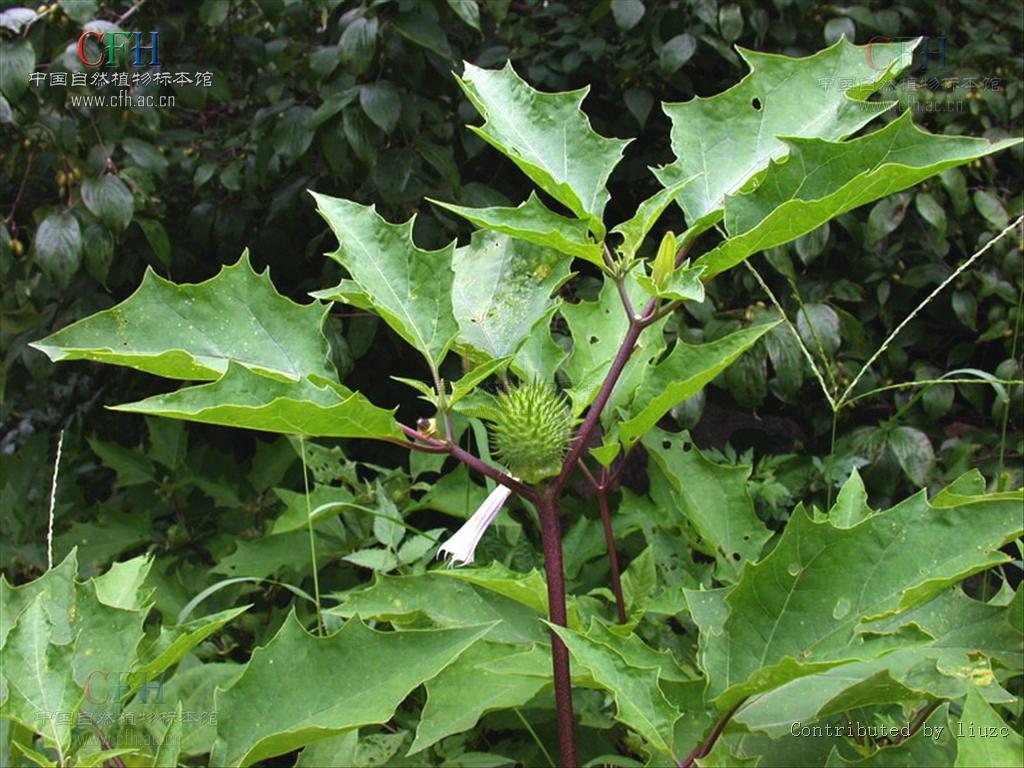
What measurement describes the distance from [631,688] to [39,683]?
0.48 m

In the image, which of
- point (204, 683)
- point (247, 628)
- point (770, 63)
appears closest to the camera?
point (770, 63)

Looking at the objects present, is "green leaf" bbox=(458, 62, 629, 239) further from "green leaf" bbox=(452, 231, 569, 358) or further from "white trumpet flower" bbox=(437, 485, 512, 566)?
"white trumpet flower" bbox=(437, 485, 512, 566)

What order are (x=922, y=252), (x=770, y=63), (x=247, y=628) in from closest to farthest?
1. (x=770, y=63)
2. (x=247, y=628)
3. (x=922, y=252)

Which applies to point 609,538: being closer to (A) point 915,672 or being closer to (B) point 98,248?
(A) point 915,672

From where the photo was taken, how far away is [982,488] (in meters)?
1.06

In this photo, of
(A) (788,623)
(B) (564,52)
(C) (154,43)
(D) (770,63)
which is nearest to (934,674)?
(A) (788,623)

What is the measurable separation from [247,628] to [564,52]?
1.30 metres

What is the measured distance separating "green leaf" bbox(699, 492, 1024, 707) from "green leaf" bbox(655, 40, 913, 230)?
32 cm

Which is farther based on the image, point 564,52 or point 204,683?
point 564,52

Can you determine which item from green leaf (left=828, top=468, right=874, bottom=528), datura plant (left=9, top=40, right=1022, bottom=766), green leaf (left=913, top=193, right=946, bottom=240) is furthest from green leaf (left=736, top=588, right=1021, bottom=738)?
green leaf (left=913, top=193, right=946, bottom=240)

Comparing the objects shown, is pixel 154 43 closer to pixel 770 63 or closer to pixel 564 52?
pixel 564 52

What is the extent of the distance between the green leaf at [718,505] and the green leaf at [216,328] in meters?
0.46

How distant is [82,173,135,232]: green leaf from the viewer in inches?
66.4

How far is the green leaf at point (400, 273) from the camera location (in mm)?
925
